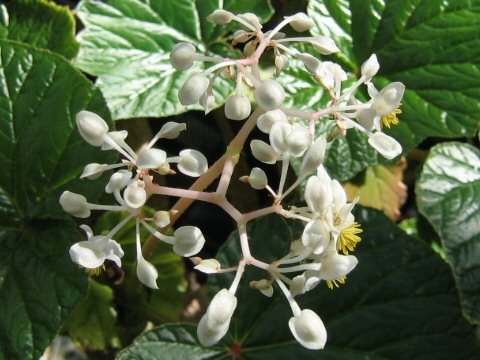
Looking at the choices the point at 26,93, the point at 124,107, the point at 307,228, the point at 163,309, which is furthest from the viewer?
the point at 163,309

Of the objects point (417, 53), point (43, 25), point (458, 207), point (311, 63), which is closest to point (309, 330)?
point (311, 63)

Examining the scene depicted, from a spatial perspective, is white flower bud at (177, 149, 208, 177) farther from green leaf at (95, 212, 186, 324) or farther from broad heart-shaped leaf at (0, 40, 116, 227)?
green leaf at (95, 212, 186, 324)

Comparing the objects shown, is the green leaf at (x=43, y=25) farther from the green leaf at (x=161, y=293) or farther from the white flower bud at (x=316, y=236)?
the white flower bud at (x=316, y=236)

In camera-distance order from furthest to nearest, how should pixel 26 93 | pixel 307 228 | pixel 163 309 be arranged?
pixel 163 309 < pixel 26 93 < pixel 307 228

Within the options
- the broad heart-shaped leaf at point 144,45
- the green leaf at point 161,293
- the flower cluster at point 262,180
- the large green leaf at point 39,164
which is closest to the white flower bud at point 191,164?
the flower cluster at point 262,180

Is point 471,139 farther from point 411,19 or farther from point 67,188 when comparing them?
point 67,188

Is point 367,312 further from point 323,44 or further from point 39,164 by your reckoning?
point 39,164

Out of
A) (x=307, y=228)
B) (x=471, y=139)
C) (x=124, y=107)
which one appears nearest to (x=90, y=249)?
(x=307, y=228)
